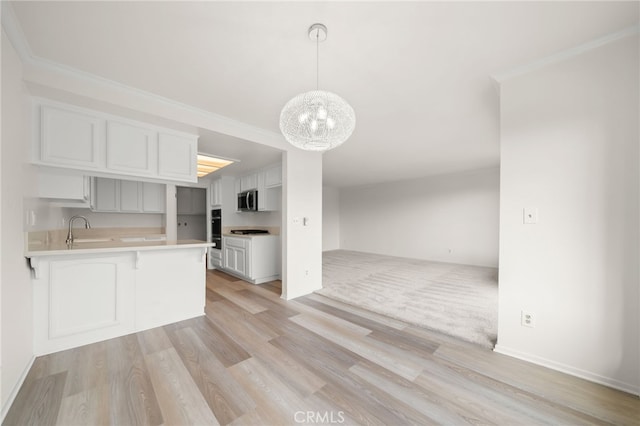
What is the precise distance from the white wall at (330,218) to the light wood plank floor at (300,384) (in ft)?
20.6

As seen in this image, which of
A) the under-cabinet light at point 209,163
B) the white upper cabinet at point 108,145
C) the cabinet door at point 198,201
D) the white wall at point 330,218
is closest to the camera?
the white upper cabinet at point 108,145

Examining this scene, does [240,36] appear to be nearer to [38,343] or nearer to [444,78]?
[444,78]

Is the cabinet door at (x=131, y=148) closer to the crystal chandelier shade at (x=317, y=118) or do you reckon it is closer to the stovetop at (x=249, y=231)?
the crystal chandelier shade at (x=317, y=118)

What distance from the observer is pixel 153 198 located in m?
4.57

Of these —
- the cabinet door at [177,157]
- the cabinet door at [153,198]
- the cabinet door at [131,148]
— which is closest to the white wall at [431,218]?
the cabinet door at [153,198]

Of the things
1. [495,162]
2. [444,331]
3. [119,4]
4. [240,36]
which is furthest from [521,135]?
[495,162]

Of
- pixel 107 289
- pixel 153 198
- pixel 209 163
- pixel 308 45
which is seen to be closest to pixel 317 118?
pixel 308 45

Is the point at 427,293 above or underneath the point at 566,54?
underneath

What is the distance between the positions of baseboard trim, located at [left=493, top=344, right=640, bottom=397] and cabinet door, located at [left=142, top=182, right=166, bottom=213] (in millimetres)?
5558

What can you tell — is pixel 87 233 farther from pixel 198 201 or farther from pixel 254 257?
pixel 254 257

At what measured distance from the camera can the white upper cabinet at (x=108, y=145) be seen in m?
2.01

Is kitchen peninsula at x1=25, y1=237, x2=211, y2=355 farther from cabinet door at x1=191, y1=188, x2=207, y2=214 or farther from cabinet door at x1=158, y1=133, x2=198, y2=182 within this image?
cabinet door at x1=191, y1=188, x2=207, y2=214

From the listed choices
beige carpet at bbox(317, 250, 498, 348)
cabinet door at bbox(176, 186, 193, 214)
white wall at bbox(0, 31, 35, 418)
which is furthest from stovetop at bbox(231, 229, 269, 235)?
white wall at bbox(0, 31, 35, 418)

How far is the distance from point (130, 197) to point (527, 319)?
19.4ft
